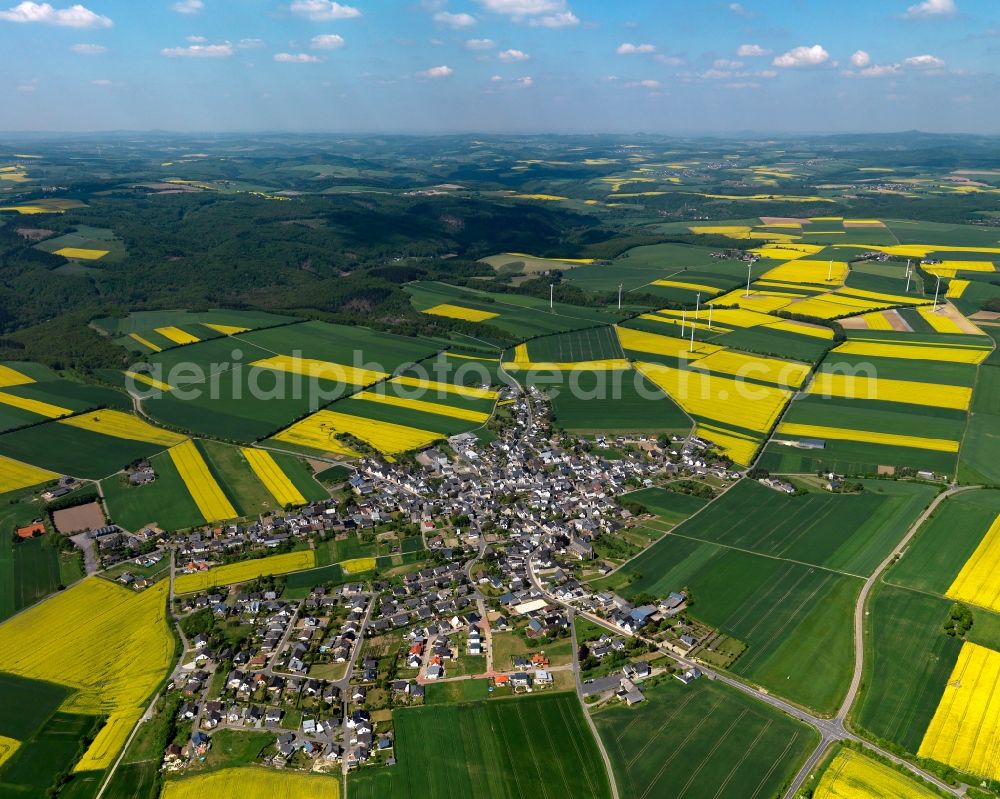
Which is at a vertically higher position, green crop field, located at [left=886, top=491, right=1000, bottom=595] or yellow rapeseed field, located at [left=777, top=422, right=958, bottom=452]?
yellow rapeseed field, located at [left=777, top=422, right=958, bottom=452]

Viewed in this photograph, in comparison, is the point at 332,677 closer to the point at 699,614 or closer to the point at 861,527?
the point at 699,614

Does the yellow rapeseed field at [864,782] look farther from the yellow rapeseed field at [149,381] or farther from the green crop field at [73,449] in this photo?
the yellow rapeseed field at [149,381]

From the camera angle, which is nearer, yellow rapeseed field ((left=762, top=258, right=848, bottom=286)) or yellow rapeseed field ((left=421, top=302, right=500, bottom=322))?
yellow rapeseed field ((left=421, top=302, right=500, bottom=322))

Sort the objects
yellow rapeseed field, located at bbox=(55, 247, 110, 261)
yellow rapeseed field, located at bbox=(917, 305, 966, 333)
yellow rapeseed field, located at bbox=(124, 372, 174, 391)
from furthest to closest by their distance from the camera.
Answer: yellow rapeseed field, located at bbox=(55, 247, 110, 261), yellow rapeseed field, located at bbox=(917, 305, 966, 333), yellow rapeseed field, located at bbox=(124, 372, 174, 391)

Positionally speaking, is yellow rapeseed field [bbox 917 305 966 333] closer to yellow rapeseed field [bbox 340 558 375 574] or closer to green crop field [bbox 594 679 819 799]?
green crop field [bbox 594 679 819 799]

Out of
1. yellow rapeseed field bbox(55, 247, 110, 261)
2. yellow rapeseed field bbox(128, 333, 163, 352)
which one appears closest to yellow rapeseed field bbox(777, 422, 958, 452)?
yellow rapeseed field bbox(128, 333, 163, 352)

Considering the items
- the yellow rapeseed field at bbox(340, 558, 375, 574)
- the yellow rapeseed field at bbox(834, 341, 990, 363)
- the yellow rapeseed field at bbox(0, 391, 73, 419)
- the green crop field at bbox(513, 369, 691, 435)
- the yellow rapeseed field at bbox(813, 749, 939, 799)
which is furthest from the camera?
the yellow rapeseed field at bbox(834, 341, 990, 363)

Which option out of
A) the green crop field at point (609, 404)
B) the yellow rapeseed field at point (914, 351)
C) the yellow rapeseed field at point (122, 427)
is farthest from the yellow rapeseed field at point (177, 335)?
the yellow rapeseed field at point (914, 351)
